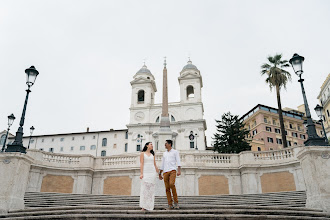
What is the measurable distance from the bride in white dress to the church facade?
157ft

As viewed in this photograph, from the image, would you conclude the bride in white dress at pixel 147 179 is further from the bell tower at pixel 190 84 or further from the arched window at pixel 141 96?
the arched window at pixel 141 96

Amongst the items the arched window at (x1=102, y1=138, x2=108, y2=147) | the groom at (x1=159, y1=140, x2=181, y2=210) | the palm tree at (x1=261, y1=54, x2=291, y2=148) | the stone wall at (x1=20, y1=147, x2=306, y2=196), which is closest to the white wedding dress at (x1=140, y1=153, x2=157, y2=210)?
the groom at (x1=159, y1=140, x2=181, y2=210)

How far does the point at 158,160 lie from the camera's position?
59.0ft

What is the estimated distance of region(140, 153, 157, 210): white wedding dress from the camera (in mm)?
6864

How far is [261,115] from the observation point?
208ft

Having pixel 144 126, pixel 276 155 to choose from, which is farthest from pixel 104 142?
pixel 276 155

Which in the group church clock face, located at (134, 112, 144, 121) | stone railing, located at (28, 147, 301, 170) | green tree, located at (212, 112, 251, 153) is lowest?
stone railing, located at (28, 147, 301, 170)

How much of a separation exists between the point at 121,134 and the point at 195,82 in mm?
22693

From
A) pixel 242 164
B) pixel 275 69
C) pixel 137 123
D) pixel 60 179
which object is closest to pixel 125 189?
pixel 60 179

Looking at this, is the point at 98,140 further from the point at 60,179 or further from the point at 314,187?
the point at 314,187

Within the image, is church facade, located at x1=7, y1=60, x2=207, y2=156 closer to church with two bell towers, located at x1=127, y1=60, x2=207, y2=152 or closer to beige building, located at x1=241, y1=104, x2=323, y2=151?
church with two bell towers, located at x1=127, y1=60, x2=207, y2=152

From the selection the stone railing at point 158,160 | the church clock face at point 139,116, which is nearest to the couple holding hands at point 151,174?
the stone railing at point 158,160

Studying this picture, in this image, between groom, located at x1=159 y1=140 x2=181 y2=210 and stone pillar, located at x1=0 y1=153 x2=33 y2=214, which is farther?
stone pillar, located at x1=0 y1=153 x2=33 y2=214

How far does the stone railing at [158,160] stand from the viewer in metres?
17.2
